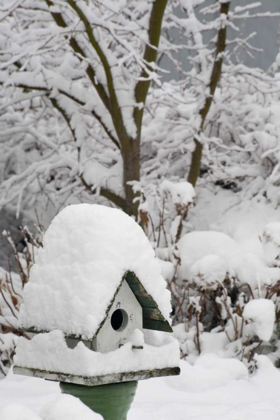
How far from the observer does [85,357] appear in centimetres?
180

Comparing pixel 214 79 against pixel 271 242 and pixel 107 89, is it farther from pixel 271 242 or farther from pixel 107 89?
pixel 271 242

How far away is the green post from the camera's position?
195 cm

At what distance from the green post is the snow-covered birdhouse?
0.27ft

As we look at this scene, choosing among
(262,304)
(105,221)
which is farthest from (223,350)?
(105,221)

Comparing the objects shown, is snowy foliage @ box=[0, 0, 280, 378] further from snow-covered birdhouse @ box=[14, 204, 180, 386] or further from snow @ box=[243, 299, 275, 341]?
snow-covered birdhouse @ box=[14, 204, 180, 386]

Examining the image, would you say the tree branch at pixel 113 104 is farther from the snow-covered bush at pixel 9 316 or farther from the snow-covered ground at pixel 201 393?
the snow-covered ground at pixel 201 393

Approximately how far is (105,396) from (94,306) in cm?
36

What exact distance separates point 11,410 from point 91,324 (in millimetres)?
508

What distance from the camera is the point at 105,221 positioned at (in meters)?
2.01

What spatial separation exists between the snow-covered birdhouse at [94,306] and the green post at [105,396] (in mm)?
81

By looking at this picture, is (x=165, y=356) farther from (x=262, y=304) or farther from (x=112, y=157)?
(x=112, y=157)

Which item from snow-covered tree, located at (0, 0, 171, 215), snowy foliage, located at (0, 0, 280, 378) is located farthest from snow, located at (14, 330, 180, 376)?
snow-covered tree, located at (0, 0, 171, 215)

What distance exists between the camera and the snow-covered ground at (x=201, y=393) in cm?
303

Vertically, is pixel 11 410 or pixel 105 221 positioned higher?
pixel 105 221
